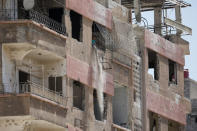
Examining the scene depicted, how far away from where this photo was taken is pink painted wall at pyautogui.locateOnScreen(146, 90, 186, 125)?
5559 cm

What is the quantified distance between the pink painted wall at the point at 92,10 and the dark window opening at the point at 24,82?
368cm

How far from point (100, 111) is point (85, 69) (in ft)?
7.54

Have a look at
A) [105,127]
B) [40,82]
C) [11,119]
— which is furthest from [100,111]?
[11,119]

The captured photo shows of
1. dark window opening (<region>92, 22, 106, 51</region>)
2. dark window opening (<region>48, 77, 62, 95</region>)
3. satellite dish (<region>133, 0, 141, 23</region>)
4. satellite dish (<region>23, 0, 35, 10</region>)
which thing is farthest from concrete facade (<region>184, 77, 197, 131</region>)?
satellite dish (<region>23, 0, 35, 10</region>)

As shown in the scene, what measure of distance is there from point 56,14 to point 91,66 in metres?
2.92

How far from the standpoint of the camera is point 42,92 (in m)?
46.0

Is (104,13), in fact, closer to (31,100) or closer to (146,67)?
(146,67)

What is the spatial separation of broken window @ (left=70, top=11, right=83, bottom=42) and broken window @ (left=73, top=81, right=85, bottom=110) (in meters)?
2.05

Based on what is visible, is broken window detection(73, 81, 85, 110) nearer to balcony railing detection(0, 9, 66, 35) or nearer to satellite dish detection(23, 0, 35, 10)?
balcony railing detection(0, 9, 66, 35)

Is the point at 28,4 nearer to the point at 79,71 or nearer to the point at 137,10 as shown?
the point at 79,71

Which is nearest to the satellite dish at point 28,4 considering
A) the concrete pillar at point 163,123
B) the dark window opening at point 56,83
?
the dark window opening at point 56,83

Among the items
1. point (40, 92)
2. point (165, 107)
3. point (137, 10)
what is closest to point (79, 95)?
point (40, 92)

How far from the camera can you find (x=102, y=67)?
5081cm

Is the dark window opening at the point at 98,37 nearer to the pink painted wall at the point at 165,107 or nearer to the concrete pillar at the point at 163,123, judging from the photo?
the pink painted wall at the point at 165,107
